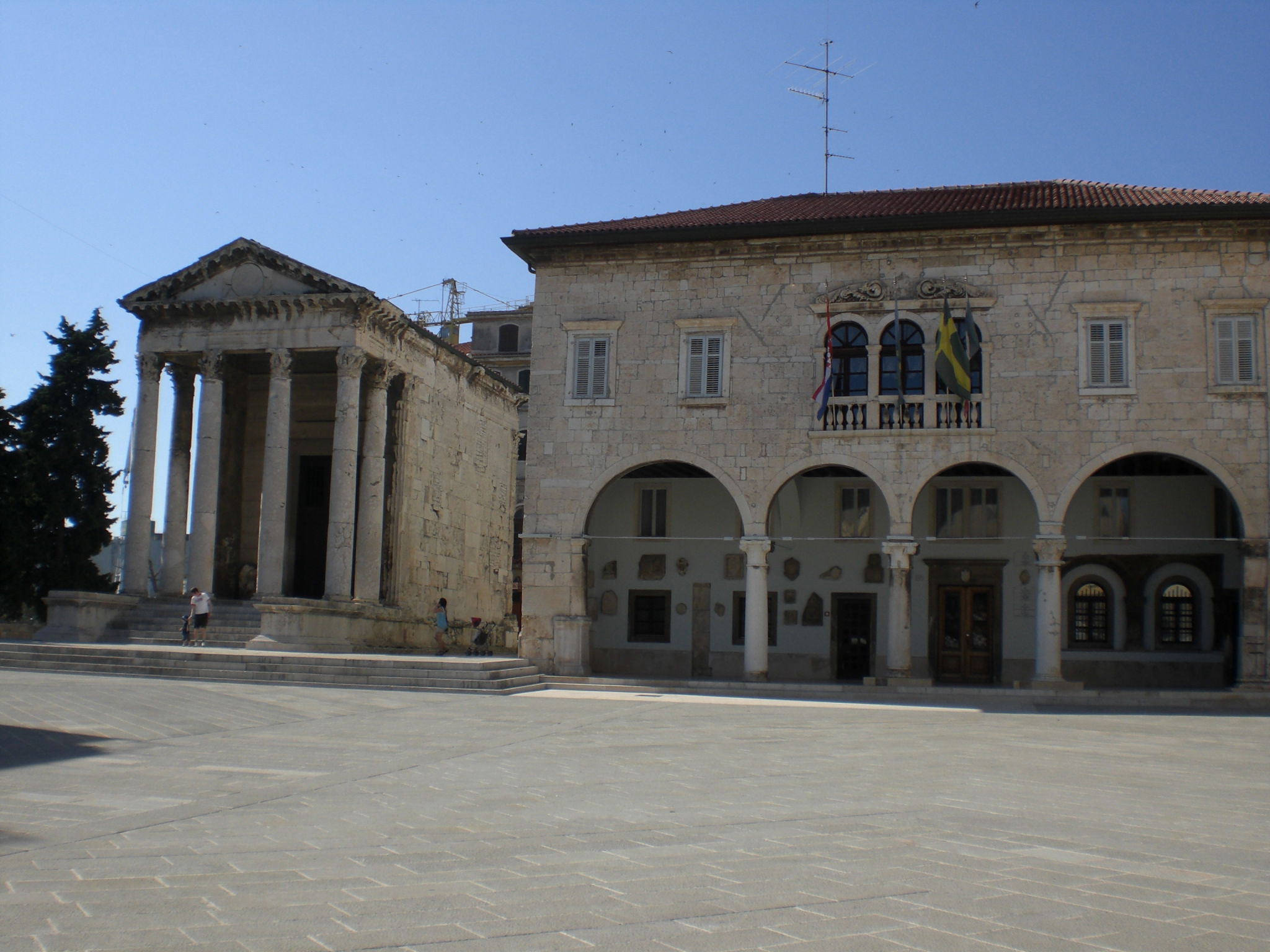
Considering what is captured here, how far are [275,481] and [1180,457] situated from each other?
70.8 feet

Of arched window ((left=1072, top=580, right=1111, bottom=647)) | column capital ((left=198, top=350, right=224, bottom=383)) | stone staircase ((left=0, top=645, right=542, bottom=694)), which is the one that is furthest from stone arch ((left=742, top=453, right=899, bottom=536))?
column capital ((left=198, top=350, right=224, bottom=383))

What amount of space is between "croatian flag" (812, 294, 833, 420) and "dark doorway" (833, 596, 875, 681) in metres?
5.33

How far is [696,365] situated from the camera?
2509cm

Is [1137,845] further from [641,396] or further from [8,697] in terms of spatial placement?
[641,396]

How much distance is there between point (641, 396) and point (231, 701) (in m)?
11.7

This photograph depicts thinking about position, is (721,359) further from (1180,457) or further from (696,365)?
(1180,457)

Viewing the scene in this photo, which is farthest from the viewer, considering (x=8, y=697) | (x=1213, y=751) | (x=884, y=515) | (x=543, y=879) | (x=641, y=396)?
(x=884, y=515)

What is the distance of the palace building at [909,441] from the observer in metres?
23.1

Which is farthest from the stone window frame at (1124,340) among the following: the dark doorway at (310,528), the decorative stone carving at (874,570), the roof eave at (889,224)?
the dark doorway at (310,528)

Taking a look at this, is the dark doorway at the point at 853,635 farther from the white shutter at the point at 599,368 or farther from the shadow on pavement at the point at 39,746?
the shadow on pavement at the point at 39,746

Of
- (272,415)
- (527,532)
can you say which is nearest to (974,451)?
(527,532)

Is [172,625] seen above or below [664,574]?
below

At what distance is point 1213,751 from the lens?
13.8 meters

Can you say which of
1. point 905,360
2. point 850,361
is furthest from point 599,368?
point 905,360
